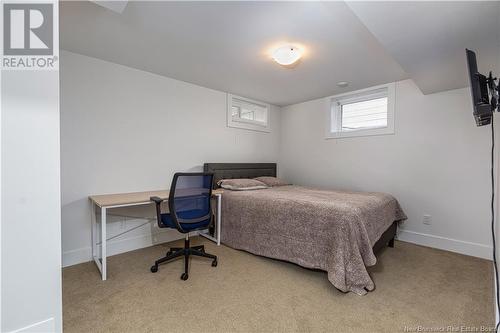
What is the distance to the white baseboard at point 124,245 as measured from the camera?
251 centimetres

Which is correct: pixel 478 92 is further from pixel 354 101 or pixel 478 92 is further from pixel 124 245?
pixel 124 245

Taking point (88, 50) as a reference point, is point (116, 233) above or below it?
below

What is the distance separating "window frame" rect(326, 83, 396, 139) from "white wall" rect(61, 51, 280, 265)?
6.33 ft

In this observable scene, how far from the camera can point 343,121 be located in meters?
4.10

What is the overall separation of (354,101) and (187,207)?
10.6 feet

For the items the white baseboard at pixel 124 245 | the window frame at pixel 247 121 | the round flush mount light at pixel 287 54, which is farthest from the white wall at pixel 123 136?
the round flush mount light at pixel 287 54

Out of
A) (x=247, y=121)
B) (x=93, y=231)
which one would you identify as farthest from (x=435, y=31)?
(x=93, y=231)

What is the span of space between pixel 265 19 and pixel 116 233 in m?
2.86

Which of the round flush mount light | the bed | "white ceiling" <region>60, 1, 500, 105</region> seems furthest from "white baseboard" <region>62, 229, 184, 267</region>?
the round flush mount light

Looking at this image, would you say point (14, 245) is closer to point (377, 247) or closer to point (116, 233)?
point (116, 233)

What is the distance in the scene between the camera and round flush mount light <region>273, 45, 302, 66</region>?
229 centimetres

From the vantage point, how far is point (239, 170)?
4.04 meters

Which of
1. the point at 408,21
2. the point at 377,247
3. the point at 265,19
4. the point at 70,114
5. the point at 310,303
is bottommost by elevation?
the point at 310,303

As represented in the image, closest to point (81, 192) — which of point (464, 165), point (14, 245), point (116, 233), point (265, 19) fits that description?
point (116, 233)
